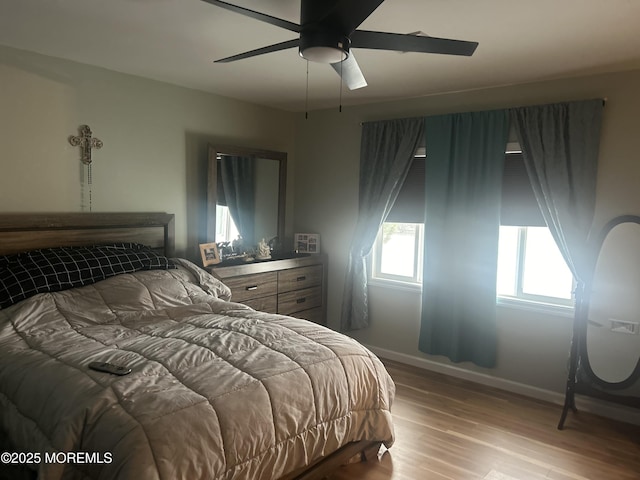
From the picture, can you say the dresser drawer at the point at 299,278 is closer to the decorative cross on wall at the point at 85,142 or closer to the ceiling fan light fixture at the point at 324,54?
the decorative cross on wall at the point at 85,142

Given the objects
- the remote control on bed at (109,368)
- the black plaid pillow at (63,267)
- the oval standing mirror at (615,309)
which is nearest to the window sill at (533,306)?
the oval standing mirror at (615,309)

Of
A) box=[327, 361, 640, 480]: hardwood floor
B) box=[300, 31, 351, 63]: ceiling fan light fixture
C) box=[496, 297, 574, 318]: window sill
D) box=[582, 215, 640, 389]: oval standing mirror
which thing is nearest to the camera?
box=[300, 31, 351, 63]: ceiling fan light fixture

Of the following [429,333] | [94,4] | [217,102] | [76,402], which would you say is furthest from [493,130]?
[76,402]

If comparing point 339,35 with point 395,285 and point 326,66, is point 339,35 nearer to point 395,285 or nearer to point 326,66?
point 326,66

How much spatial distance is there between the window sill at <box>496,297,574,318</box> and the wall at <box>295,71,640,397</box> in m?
0.03

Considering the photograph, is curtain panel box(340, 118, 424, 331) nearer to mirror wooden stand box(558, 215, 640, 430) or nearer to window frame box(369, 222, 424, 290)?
window frame box(369, 222, 424, 290)

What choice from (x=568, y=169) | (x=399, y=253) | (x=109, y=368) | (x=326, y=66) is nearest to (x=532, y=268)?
(x=568, y=169)

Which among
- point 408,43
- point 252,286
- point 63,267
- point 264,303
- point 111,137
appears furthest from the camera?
point 264,303

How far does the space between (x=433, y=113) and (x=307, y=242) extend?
5.88 feet

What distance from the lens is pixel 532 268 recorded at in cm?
367

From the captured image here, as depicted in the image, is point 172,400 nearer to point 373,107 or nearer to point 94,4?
point 94,4

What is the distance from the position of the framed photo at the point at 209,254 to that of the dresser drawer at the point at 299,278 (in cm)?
62

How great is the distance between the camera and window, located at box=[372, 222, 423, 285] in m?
4.22

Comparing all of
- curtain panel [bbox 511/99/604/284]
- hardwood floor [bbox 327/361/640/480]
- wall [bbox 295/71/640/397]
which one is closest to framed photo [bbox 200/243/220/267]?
wall [bbox 295/71/640/397]
